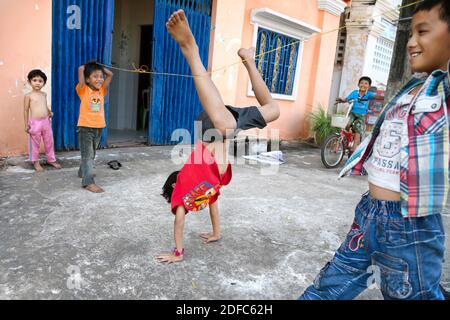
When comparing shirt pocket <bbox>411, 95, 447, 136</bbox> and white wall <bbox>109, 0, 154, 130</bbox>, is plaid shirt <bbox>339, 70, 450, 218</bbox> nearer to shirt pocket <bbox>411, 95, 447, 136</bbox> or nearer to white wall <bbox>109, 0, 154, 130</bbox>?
shirt pocket <bbox>411, 95, 447, 136</bbox>

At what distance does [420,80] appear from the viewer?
141cm

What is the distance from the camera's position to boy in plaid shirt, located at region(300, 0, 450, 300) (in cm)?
121

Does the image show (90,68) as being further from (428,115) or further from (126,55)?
(126,55)

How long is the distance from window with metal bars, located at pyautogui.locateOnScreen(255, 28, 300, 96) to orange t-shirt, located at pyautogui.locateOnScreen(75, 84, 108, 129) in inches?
162

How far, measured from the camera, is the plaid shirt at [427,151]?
1196mm

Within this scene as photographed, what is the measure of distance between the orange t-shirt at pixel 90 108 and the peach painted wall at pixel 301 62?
3.03 meters

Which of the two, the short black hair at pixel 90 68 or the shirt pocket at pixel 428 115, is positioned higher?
the short black hair at pixel 90 68

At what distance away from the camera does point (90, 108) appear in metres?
3.68

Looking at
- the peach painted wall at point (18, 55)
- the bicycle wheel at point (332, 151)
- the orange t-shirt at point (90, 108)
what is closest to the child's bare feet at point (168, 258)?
the orange t-shirt at point (90, 108)

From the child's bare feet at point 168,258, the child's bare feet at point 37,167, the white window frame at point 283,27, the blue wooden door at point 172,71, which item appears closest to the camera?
the child's bare feet at point 168,258

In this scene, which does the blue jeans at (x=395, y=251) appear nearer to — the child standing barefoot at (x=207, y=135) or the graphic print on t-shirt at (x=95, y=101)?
the child standing barefoot at (x=207, y=135)

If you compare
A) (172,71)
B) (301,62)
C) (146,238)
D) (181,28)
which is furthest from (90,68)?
(301,62)

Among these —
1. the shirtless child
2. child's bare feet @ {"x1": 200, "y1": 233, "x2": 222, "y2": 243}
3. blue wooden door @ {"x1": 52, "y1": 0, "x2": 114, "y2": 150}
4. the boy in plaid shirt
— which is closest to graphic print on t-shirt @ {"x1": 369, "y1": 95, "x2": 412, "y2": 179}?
the boy in plaid shirt

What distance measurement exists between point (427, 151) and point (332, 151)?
5089mm
